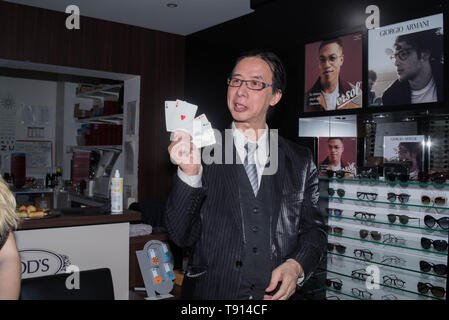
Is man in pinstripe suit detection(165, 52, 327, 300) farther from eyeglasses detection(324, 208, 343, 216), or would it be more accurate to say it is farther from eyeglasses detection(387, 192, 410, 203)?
eyeglasses detection(324, 208, 343, 216)

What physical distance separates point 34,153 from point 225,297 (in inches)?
235

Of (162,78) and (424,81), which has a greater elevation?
(162,78)

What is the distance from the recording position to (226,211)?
4.66 ft

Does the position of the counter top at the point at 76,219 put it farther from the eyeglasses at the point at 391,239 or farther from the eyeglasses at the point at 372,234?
the eyeglasses at the point at 391,239

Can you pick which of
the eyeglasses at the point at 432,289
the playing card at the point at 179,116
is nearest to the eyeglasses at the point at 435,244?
the eyeglasses at the point at 432,289

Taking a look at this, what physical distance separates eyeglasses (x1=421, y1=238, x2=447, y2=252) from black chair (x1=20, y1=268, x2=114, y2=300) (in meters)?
1.92

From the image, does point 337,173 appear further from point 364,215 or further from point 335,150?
point 364,215

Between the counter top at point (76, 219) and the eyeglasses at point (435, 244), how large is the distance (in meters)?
1.94

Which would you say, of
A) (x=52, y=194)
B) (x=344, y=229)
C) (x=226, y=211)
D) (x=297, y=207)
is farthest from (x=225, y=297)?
(x=52, y=194)

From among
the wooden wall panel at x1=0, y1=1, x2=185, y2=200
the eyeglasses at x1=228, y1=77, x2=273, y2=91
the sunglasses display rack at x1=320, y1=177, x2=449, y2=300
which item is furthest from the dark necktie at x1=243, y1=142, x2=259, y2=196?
the wooden wall panel at x1=0, y1=1, x2=185, y2=200

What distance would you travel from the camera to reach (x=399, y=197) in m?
2.69

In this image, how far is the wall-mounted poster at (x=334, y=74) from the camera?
118 inches

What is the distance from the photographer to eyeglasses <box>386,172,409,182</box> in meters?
2.63

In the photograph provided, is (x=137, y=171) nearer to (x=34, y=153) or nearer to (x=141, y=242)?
(x=141, y=242)
